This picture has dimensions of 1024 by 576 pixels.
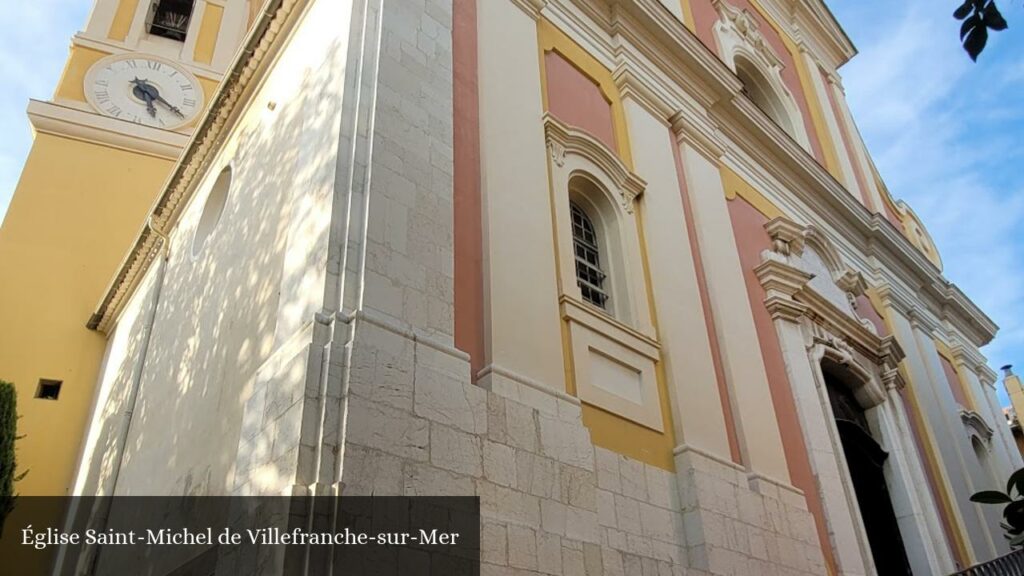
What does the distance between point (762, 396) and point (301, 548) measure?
18.4 feet

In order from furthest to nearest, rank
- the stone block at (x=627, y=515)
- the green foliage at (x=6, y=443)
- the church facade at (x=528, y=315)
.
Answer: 1. the green foliage at (x=6, y=443)
2. the stone block at (x=627, y=515)
3. the church facade at (x=528, y=315)

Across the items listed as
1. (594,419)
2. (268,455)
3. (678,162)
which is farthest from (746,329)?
(268,455)

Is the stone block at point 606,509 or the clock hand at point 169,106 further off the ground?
the clock hand at point 169,106

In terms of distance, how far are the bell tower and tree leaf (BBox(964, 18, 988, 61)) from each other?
11354 millimetres

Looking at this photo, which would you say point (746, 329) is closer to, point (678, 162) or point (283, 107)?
point (678, 162)

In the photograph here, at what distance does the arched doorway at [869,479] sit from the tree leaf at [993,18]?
755cm

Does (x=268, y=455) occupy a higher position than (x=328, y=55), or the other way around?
(x=328, y=55)

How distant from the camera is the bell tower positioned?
11.6 meters

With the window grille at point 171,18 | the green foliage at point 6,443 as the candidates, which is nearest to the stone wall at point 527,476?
the green foliage at point 6,443

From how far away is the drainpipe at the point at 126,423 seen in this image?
8.25 m

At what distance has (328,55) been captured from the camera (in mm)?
6859

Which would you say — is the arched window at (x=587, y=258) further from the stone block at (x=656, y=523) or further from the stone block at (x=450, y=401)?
the stone block at (x=450, y=401)

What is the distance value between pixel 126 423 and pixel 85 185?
584 centimetres
